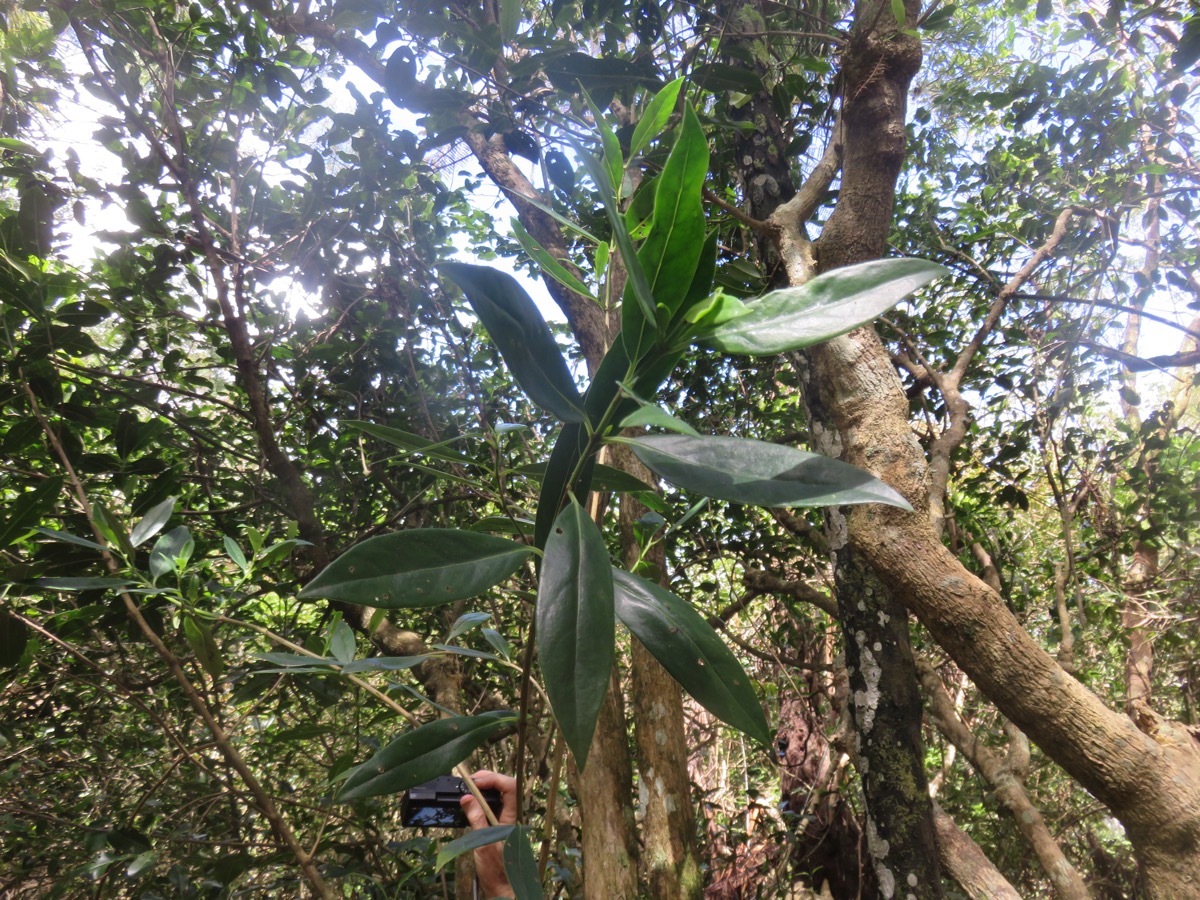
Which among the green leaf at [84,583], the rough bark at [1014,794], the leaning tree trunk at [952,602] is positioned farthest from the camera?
the rough bark at [1014,794]

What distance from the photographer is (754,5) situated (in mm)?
1900

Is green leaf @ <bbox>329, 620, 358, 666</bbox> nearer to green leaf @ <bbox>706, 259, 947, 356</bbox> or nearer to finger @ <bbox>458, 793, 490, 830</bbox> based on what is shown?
finger @ <bbox>458, 793, 490, 830</bbox>

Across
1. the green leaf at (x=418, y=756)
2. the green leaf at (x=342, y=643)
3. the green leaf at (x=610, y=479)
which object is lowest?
the green leaf at (x=418, y=756)

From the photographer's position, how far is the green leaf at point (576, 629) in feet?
1.20

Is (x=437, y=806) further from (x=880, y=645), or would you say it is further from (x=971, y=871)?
(x=971, y=871)

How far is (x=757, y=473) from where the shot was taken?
41cm

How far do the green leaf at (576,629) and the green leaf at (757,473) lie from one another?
0.07m

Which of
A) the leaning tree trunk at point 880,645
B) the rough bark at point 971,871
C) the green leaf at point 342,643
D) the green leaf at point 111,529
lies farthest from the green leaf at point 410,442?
the rough bark at point 971,871

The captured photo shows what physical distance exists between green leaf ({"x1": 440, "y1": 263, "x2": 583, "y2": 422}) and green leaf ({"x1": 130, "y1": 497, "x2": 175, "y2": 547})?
0.66 metres

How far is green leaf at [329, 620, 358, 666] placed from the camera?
0.78m

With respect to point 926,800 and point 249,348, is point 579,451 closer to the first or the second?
point 926,800

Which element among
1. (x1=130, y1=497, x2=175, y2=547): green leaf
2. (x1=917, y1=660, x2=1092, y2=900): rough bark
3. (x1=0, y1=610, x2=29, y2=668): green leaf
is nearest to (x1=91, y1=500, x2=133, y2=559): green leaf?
(x1=130, y1=497, x2=175, y2=547): green leaf

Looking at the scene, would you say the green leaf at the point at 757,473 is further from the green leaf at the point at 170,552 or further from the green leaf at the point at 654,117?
the green leaf at the point at 170,552

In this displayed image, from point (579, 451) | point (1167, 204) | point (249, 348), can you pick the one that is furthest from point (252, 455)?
point (1167, 204)
